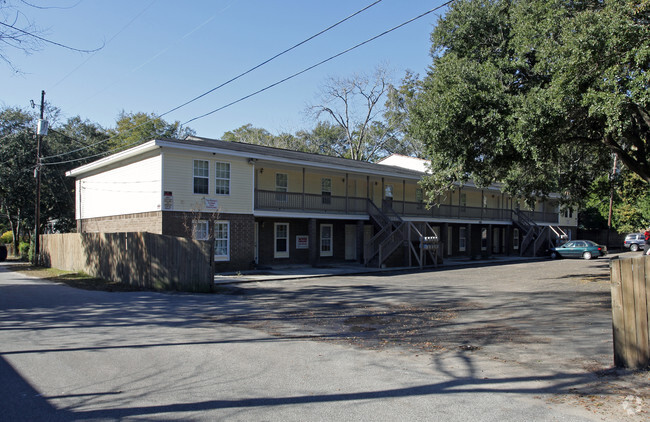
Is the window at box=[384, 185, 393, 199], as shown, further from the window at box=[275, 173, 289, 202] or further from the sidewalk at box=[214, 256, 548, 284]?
the window at box=[275, 173, 289, 202]

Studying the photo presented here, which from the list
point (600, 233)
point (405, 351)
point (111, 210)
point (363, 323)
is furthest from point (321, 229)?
point (600, 233)

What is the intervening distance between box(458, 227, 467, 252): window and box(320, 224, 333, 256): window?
14.4 metres

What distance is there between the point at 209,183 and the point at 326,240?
9.37 m

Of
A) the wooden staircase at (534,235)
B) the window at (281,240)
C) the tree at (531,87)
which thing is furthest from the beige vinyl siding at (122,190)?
the wooden staircase at (534,235)

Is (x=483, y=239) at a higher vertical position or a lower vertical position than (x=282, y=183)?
lower

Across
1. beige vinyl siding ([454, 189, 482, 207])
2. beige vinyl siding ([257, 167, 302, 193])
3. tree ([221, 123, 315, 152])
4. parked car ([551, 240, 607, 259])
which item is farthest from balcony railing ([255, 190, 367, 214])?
tree ([221, 123, 315, 152])

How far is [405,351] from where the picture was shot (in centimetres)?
798

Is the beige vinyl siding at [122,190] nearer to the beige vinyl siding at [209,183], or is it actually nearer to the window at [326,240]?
the beige vinyl siding at [209,183]

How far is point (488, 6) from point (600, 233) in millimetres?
43624

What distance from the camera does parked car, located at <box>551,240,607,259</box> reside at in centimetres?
3553

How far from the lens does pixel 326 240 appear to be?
29453 mm

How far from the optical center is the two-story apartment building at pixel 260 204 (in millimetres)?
21859

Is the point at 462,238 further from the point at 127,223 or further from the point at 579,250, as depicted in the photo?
the point at 127,223

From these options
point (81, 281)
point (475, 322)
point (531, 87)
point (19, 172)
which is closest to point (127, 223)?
point (81, 281)
